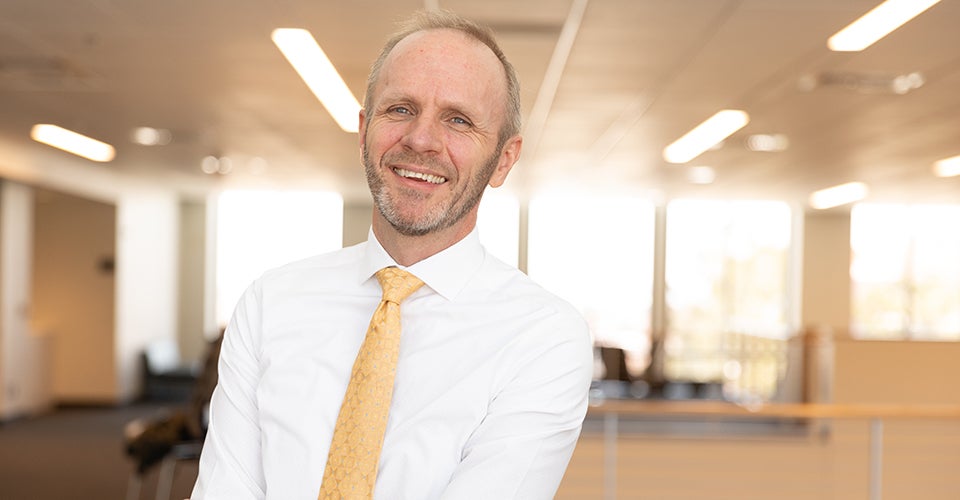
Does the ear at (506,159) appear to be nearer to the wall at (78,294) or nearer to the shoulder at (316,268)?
the shoulder at (316,268)

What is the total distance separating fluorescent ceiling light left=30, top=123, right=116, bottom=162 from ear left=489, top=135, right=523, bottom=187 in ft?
24.8

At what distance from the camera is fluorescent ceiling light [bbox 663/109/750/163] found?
7.12 meters

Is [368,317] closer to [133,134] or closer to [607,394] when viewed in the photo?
[133,134]

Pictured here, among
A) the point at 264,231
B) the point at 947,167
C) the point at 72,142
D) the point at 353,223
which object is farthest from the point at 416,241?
the point at 264,231

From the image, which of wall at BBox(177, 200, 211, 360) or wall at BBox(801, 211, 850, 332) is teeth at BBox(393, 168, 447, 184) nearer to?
wall at BBox(801, 211, 850, 332)

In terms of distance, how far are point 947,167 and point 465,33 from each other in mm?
9468

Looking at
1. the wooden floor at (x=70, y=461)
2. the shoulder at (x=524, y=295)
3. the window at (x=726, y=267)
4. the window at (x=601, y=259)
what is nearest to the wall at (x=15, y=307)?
the wooden floor at (x=70, y=461)

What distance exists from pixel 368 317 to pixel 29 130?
7886 mm

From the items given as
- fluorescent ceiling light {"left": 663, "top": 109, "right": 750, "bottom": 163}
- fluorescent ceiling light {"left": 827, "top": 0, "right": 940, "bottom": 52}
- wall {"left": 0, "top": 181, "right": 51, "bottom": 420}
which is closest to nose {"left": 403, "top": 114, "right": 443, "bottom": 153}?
fluorescent ceiling light {"left": 827, "top": 0, "right": 940, "bottom": 52}

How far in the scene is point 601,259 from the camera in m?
14.9

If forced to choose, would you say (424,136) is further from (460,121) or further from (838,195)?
(838,195)

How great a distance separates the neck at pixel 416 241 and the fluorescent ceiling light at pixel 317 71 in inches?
143

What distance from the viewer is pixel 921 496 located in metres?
7.66

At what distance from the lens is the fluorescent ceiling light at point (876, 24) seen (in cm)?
418
